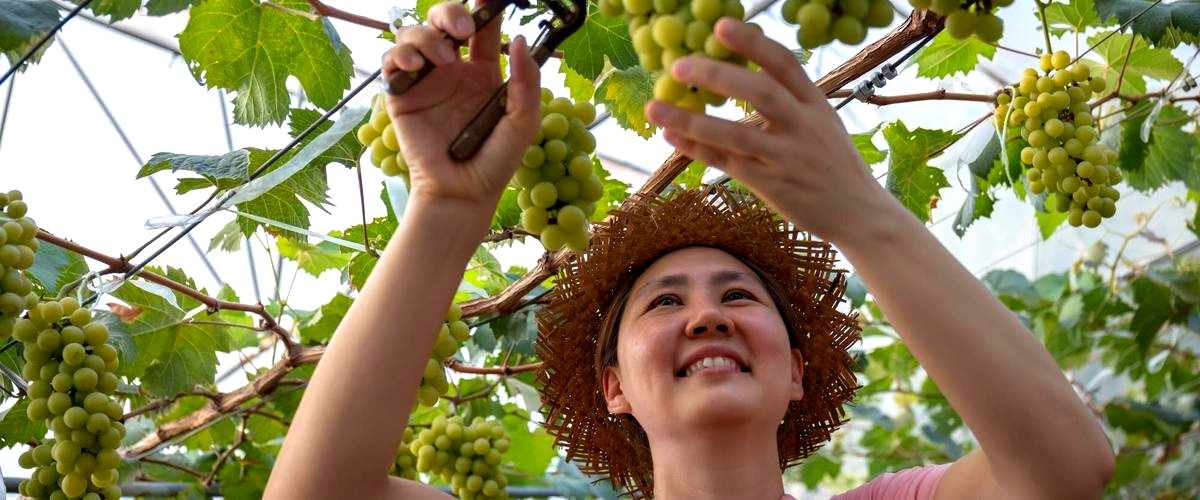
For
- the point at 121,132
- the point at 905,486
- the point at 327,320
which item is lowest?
the point at 905,486

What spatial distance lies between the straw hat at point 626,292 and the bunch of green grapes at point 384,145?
0.77 m

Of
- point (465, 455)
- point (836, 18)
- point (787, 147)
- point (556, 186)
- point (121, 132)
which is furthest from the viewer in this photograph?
point (121, 132)

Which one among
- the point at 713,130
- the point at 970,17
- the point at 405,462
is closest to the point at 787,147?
the point at 713,130

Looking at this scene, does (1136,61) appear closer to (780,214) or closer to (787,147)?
(780,214)

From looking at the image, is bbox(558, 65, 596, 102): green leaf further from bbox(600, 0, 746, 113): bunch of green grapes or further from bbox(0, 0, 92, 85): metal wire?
bbox(600, 0, 746, 113): bunch of green grapes

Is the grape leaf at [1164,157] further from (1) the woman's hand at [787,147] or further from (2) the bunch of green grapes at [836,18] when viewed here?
(2) the bunch of green grapes at [836,18]

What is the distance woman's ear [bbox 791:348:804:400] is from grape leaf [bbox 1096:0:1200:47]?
0.74m

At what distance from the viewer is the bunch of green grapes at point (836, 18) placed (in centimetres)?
91

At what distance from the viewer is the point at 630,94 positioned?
195cm

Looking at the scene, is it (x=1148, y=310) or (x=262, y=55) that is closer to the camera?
(x=262, y=55)

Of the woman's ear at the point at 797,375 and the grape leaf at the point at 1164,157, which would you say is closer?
the woman's ear at the point at 797,375

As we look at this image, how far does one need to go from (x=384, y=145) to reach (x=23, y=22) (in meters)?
0.68

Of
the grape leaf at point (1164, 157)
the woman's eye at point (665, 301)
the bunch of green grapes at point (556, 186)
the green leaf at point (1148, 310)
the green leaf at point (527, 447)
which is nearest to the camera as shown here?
the bunch of green grapes at point (556, 186)

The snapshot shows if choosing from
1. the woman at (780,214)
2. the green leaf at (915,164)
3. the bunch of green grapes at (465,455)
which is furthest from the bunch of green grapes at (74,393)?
the green leaf at (915,164)
